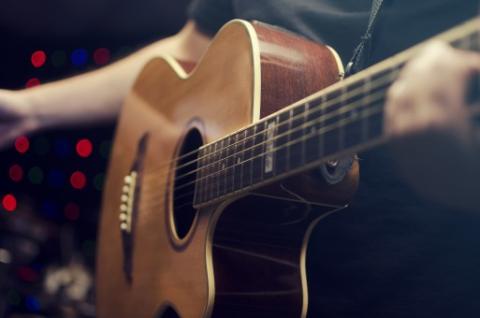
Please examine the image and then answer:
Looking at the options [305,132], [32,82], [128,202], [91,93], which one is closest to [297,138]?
[305,132]

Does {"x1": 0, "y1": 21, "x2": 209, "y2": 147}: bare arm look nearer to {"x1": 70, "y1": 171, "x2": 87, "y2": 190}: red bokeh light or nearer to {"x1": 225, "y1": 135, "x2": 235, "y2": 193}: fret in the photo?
{"x1": 225, "y1": 135, "x2": 235, "y2": 193}: fret

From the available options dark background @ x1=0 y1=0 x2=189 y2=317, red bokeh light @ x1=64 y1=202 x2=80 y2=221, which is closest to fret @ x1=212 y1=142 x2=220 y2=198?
dark background @ x1=0 y1=0 x2=189 y2=317

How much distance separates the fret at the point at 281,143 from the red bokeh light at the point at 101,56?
143 centimetres

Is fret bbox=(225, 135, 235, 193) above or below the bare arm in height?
below

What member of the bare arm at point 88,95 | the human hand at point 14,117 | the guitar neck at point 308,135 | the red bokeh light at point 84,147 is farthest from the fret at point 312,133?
the red bokeh light at point 84,147

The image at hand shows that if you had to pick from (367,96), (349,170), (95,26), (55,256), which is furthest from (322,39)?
(55,256)

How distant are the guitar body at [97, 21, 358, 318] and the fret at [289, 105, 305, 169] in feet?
0.19

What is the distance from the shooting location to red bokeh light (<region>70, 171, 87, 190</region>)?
2211 millimetres

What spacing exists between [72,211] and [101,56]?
0.63 m

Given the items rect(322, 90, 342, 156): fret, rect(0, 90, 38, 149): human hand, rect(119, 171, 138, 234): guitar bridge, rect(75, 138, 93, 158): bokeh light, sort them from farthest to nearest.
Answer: rect(75, 138, 93, 158): bokeh light < rect(0, 90, 38, 149): human hand < rect(119, 171, 138, 234): guitar bridge < rect(322, 90, 342, 156): fret

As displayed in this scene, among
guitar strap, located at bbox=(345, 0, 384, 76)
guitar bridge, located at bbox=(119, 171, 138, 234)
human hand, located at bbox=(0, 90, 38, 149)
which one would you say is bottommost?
guitar bridge, located at bbox=(119, 171, 138, 234)

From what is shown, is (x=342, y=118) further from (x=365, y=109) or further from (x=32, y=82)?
(x=32, y=82)

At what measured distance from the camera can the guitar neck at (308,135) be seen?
0.58 metres

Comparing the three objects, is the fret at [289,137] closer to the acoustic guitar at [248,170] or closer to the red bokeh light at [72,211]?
the acoustic guitar at [248,170]
